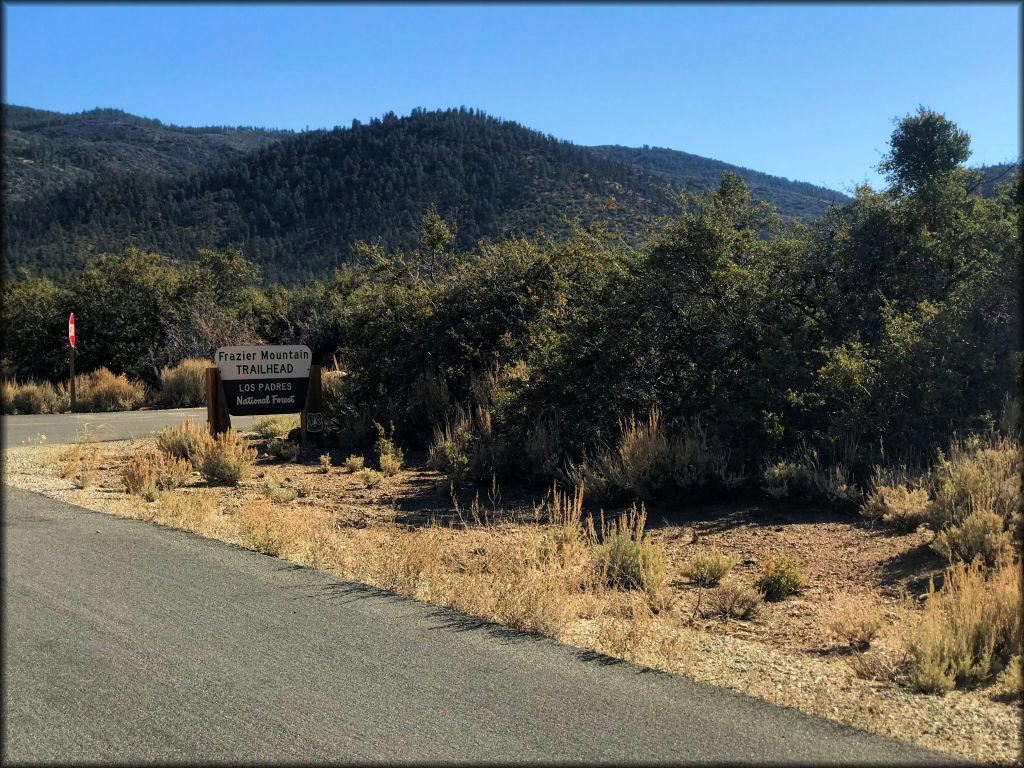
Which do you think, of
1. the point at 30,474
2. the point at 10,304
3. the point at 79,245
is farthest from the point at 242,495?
the point at 79,245

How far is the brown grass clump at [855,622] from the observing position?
536 cm

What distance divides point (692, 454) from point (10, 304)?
1176 inches

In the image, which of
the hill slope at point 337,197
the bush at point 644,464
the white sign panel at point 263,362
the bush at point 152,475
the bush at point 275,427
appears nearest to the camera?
the bush at point 644,464

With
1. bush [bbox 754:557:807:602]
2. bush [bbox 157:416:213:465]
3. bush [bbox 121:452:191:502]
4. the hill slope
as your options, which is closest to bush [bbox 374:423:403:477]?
bush [bbox 157:416:213:465]

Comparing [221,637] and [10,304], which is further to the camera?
[10,304]

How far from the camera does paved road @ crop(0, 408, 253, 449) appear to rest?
1722 cm

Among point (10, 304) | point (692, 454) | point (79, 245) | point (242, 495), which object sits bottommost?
point (242, 495)

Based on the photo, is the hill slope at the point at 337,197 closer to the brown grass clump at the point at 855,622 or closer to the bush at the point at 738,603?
the bush at the point at 738,603

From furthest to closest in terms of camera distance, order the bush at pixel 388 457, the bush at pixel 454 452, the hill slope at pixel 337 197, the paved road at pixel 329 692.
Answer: the hill slope at pixel 337 197 < the bush at pixel 388 457 < the bush at pixel 454 452 < the paved road at pixel 329 692

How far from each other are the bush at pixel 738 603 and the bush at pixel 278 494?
6037 mm

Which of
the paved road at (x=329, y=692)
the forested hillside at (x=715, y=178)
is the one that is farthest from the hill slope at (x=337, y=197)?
the paved road at (x=329, y=692)

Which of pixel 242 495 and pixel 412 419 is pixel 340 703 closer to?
pixel 242 495

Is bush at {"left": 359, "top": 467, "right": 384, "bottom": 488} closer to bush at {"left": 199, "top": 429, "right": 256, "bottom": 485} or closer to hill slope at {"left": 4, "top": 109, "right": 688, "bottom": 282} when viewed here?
bush at {"left": 199, "top": 429, "right": 256, "bottom": 485}

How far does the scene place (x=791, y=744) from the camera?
3754 millimetres
